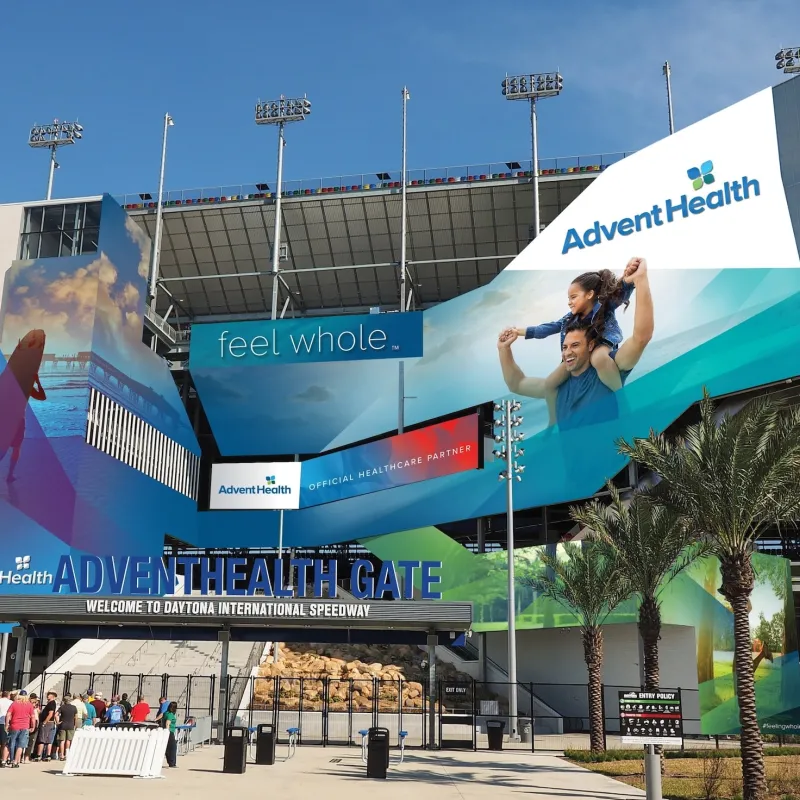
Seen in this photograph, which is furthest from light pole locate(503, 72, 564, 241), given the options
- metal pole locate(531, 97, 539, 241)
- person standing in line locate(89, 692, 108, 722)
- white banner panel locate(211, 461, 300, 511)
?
person standing in line locate(89, 692, 108, 722)

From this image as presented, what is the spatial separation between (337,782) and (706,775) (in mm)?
9237

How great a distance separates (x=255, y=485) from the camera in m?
62.6

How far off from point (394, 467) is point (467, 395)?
677cm

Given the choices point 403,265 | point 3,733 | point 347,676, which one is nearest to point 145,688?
point 347,676

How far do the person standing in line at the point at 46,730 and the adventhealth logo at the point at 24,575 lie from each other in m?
23.5

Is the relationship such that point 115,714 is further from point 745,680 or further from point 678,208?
point 678,208

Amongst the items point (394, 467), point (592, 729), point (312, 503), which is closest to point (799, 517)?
point (592, 729)

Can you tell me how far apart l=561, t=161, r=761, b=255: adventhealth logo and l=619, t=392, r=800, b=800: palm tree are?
30704 mm

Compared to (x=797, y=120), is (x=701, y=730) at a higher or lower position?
lower

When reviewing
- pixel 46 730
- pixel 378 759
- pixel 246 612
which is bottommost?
pixel 378 759

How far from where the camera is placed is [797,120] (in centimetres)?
4912

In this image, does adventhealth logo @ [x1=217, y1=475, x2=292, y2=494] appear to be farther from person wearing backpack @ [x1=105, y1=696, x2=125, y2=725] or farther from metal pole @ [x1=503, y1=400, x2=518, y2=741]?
person wearing backpack @ [x1=105, y1=696, x2=125, y2=725]

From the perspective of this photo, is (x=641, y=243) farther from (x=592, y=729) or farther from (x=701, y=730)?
(x=592, y=729)

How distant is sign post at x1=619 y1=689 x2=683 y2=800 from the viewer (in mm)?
18933
